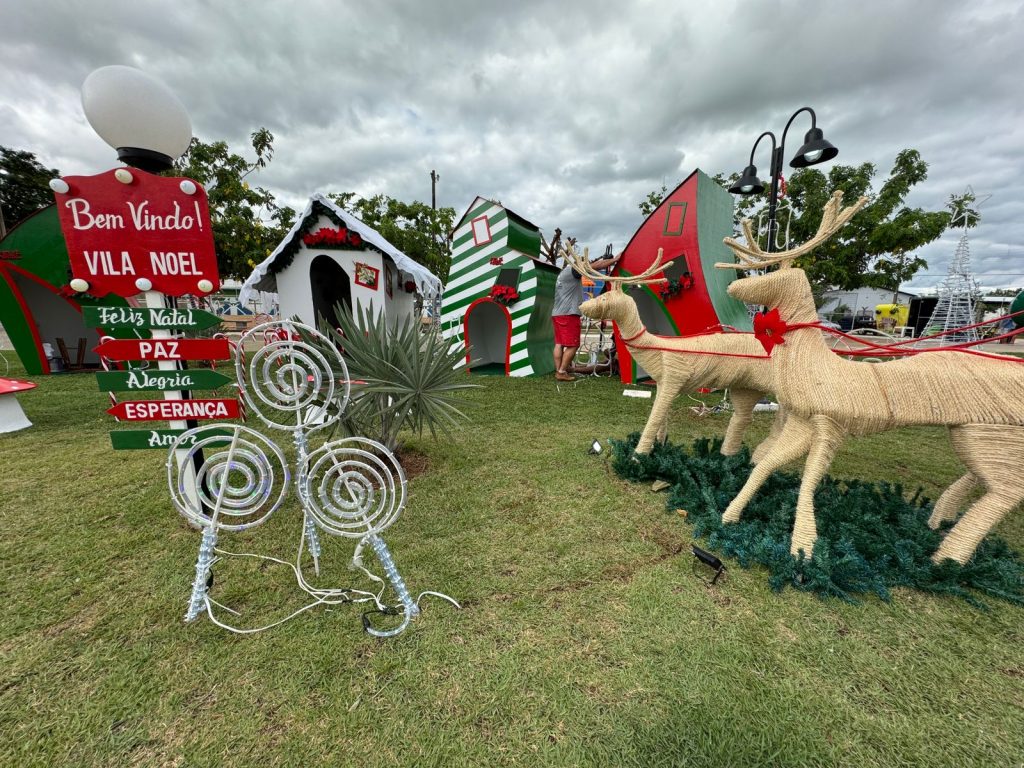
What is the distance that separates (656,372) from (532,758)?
285 centimetres

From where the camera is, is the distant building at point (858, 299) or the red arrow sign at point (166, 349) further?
the distant building at point (858, 299)

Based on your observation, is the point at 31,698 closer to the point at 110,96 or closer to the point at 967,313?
the point at 110,96

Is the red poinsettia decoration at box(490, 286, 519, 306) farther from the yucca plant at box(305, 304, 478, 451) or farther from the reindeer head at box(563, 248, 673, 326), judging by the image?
the yucca plant at box(305, 304, 478, 451)

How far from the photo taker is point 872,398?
2.05 metres

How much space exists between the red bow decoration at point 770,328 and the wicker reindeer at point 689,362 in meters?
0.87

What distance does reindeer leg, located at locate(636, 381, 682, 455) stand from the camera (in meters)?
3.33

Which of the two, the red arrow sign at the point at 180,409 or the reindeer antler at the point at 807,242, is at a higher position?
the reindeer antler at the point at 807,242

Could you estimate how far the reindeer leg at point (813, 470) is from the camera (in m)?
2.11

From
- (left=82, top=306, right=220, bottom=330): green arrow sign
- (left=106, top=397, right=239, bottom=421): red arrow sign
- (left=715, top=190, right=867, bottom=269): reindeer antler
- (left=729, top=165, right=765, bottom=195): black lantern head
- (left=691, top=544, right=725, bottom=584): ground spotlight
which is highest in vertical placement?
(left=729, top=165, right=765, bottom=195): black lantern head

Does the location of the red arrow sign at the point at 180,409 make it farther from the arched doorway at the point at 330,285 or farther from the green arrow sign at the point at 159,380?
the arched doorway at the point at 330,285

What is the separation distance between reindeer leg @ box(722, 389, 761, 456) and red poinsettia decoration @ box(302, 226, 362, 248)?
19.2 ft

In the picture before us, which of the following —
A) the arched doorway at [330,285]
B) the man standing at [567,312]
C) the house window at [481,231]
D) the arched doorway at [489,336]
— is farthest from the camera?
the arched doorway at [489,336]

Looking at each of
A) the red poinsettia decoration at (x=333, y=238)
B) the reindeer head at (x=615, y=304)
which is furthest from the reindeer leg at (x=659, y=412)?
the red poinsettia decoration at (x=333, y=238)

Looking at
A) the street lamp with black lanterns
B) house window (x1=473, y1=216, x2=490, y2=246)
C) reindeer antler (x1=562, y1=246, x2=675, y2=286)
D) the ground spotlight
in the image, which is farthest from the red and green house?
the street lamp with black lanterns
